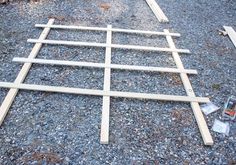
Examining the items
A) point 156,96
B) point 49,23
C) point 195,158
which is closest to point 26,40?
point 49,23

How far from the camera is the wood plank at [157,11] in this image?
602 cm

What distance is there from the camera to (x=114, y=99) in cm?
380

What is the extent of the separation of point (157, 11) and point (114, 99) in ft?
10.4

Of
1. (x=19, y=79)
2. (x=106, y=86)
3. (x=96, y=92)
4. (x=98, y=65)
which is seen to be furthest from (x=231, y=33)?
(x=19, y=79)

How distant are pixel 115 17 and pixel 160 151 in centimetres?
355

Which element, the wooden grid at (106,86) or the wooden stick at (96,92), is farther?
the wooden stick at (96,92)

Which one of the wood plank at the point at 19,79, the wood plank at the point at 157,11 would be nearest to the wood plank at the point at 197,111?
the wood plank at the point at 157,11

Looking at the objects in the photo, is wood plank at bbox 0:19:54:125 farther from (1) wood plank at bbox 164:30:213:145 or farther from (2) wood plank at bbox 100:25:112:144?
(1) wood plank at bbox 164:30:213:145

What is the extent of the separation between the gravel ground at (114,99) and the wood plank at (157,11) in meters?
0.14

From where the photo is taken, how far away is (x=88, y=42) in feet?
16.5

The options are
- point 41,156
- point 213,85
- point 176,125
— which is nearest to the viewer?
point 41,156

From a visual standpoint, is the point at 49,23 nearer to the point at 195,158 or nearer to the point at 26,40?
the point at 26,40

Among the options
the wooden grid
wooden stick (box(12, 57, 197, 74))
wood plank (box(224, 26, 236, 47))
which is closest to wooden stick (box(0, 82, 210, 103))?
the wooden grid

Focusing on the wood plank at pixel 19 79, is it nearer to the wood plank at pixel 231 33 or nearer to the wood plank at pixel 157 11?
the wood plank at pixel 157 11
